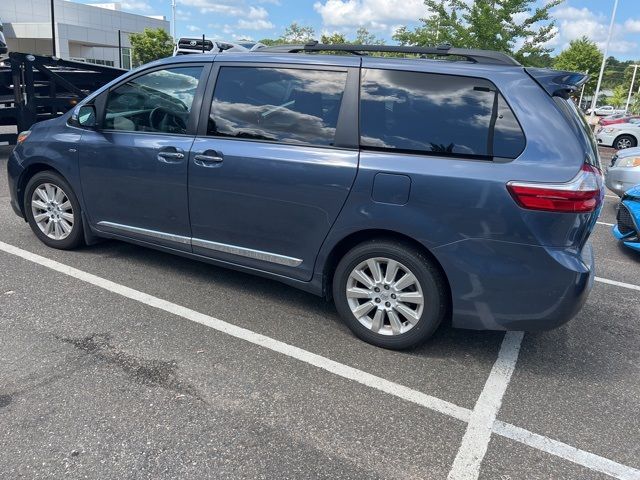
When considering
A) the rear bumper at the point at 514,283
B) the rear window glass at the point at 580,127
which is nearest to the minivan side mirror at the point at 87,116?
the rear bumper at the point at 514,283

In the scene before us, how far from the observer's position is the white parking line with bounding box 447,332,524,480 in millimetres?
2410

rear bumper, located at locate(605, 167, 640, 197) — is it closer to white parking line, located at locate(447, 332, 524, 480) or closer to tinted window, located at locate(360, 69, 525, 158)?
white parking line, located at locate(447, 332, 524, 480)

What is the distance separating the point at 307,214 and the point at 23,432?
1945 mm

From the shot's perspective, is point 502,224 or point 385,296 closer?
point 502,224

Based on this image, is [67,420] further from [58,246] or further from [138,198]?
[58,246]

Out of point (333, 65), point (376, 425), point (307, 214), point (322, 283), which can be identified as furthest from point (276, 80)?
point (376, 425)

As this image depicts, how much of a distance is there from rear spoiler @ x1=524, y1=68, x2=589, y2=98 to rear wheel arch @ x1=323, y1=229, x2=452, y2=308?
115cm

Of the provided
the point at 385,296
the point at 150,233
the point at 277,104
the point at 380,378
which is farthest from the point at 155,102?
the point at 380,378

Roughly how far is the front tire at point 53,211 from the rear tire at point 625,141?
18640mm

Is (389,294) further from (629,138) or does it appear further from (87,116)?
(629,138)

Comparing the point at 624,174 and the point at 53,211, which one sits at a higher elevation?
the point at 624,174

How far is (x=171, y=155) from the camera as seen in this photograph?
3.88 m

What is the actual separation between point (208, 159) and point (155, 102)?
81cm

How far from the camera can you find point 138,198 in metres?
4.16
